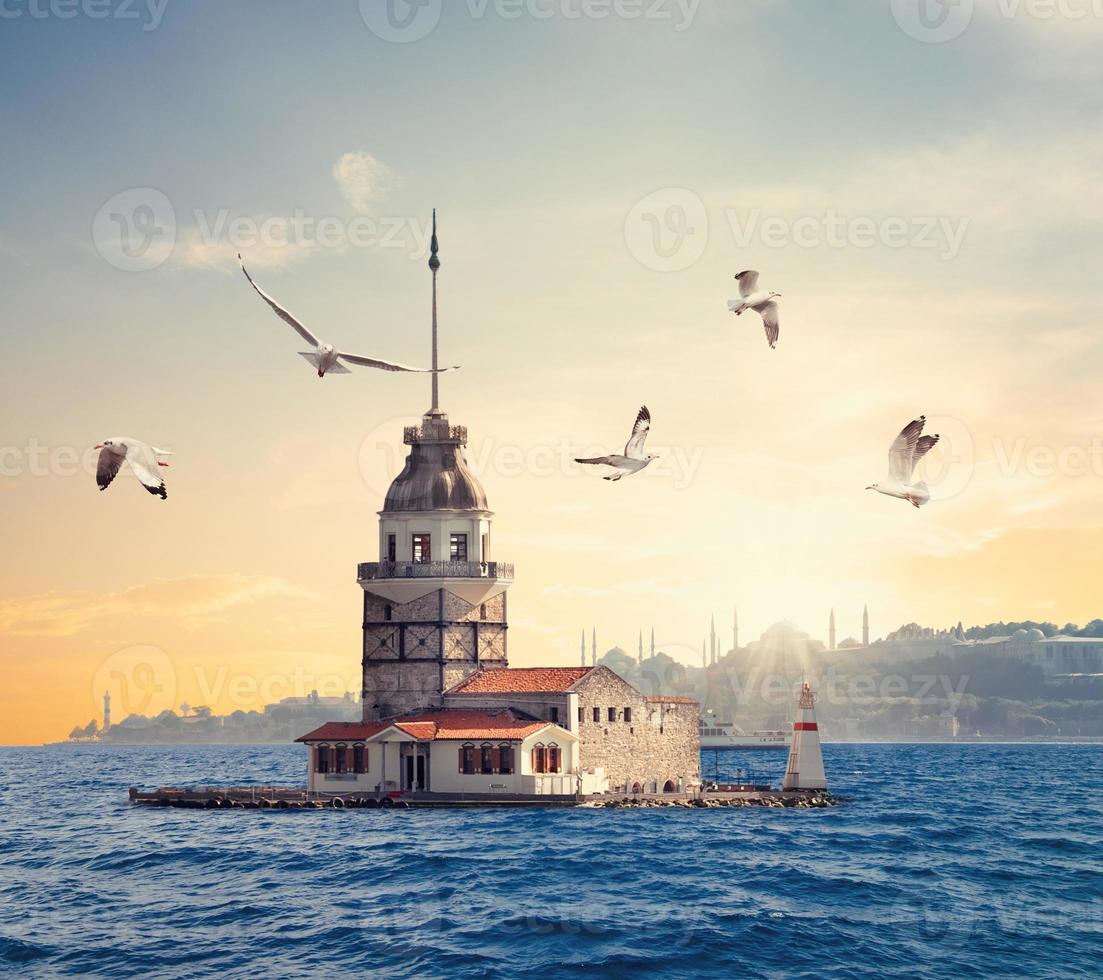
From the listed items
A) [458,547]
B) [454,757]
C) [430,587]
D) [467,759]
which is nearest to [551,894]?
[467,759]

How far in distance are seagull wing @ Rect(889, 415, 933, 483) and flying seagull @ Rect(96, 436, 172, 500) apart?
14.5 metres

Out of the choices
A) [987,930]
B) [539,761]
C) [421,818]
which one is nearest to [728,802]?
[539,761]

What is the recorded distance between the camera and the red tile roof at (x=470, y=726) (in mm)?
67500

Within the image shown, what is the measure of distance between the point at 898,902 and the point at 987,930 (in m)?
4.47

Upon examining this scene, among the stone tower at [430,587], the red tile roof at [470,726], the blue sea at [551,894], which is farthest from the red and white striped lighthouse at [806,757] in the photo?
the stone tower at [430,587]

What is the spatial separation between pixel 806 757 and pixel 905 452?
4470 centimetres

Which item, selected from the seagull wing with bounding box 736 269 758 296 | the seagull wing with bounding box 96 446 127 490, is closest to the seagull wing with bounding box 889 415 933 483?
the seagull wing with bounding box 736 269 758 296

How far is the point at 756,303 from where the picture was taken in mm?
32344

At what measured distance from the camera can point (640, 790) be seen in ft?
237

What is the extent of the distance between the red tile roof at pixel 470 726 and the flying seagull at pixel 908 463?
1513 inches

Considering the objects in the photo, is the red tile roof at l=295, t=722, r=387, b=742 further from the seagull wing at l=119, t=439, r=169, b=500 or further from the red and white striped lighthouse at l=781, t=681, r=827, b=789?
the seagull wing at l=119, t=439, r=169, b=500

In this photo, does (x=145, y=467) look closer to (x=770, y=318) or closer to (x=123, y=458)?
(x=123, y=458)

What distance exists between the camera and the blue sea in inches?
1432

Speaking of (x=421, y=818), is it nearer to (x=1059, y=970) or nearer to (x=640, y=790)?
(x=640, y=790)
